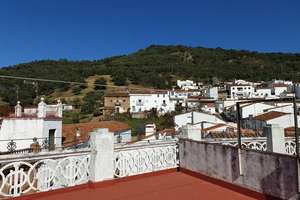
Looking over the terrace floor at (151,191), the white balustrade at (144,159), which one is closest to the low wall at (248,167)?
the terrace floor at (151,191)

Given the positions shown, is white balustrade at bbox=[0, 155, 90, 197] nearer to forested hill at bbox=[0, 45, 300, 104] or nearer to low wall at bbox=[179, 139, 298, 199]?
low wall at bbox=[179, 139, 298, 199]

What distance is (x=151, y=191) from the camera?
248 inches

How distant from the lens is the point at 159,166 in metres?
7.89

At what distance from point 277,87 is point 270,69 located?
33444mm

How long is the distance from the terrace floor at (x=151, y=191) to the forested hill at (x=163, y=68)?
5427 cm

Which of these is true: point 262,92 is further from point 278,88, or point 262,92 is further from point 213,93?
point 213,93

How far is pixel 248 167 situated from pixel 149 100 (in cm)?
5954

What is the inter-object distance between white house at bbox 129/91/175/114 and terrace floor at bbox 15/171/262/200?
57.1 metres

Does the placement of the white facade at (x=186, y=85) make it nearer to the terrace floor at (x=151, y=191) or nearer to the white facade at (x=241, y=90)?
the white facade at (x=241, y=90)

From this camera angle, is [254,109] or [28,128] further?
[254,109]

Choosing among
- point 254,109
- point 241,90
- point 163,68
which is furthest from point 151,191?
point 163,68

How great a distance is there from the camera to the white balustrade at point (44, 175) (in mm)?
5191

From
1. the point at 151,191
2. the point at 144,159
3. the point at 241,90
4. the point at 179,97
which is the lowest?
the point at 151,191

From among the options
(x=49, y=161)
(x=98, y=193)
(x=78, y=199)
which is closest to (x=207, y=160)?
(x=98, y=193)
